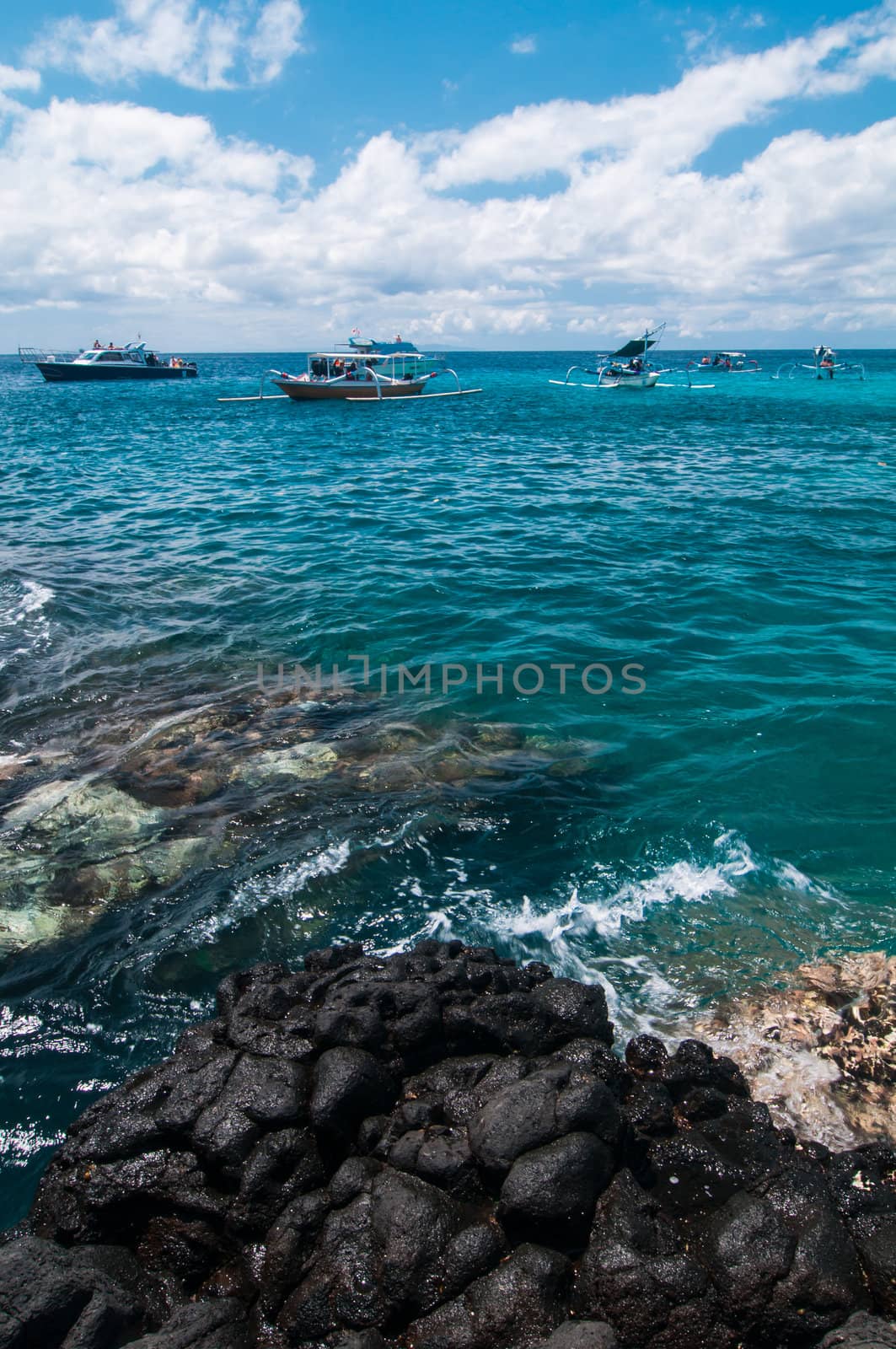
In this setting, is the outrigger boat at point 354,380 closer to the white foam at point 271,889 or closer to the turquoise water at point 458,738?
the turquoise water at point 458,738

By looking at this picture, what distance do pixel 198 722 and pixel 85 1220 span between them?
324 inches

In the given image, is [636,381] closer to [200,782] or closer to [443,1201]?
[200,782]

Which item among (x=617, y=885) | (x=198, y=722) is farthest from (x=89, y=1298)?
(x=198, y=722)

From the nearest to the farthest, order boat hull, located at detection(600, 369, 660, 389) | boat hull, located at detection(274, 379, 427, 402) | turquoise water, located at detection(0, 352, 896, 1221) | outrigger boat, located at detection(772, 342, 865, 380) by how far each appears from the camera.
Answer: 1. turquoise water, located at detection(0, 352, 896, 1221)
2. boat hull, located at detection(274, 379, 427, 402)
3. boat hull, located at detection(600, 369, 660, 389)
4. outrigger boat, located at detection(772, 342, 865, 380)

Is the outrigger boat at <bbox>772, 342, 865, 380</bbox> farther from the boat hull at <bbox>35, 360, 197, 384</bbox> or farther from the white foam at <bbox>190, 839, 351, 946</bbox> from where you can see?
the white foam at <bbox>190, 839, 351, 946</bbox>

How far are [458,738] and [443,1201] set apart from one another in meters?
7.85

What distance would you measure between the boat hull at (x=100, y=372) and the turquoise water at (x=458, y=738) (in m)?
84.5

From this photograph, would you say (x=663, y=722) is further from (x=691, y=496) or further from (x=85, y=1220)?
(x=691, y=496)

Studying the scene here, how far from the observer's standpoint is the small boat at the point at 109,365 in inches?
4001

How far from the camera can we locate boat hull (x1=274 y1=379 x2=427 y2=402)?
6675 centimetres

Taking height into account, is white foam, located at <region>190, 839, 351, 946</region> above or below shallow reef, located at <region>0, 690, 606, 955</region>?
below

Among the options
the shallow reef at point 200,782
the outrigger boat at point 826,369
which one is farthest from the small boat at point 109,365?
the shallow reef at point 200,782

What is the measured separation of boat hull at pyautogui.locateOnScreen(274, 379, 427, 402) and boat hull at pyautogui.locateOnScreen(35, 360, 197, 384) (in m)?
46.7

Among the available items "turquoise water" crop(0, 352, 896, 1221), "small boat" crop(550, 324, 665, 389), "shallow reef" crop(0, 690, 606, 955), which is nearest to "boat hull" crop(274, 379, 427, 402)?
"small boat" crop(550, 324, 665, 389)
